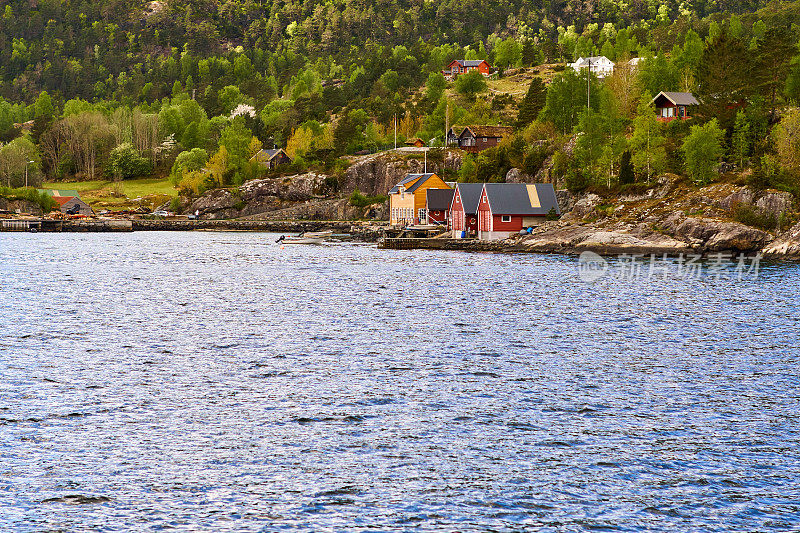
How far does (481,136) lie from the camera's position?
155875 millimetres

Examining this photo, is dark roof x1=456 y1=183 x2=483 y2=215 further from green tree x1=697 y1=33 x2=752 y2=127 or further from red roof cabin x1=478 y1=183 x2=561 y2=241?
green tree x1=697 y1=33 x2=752 y2=127

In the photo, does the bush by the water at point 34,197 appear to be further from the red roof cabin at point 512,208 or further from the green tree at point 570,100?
the green tree at point 570,100

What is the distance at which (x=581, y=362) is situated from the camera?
112ft

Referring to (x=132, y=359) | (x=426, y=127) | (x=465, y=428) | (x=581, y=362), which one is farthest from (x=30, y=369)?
(x=426, y=127)

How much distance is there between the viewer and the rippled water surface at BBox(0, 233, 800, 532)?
1809 cm

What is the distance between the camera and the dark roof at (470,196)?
110188mm

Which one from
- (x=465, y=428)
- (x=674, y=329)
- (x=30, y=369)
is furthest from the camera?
(x=674, y=329)

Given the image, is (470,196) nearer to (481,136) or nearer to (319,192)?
(481,136)

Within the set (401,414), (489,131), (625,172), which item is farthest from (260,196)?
(401,414)

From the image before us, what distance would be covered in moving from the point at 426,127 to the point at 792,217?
109836 millimetres

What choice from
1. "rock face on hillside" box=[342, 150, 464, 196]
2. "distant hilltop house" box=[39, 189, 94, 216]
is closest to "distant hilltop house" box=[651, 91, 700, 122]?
"rock face on hillside" box=[342, 150, 464, 196]

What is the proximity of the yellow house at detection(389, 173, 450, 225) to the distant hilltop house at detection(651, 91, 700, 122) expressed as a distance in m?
35.3

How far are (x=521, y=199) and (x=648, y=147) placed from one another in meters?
18.0

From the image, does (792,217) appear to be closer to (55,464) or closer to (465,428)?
(465,428)
